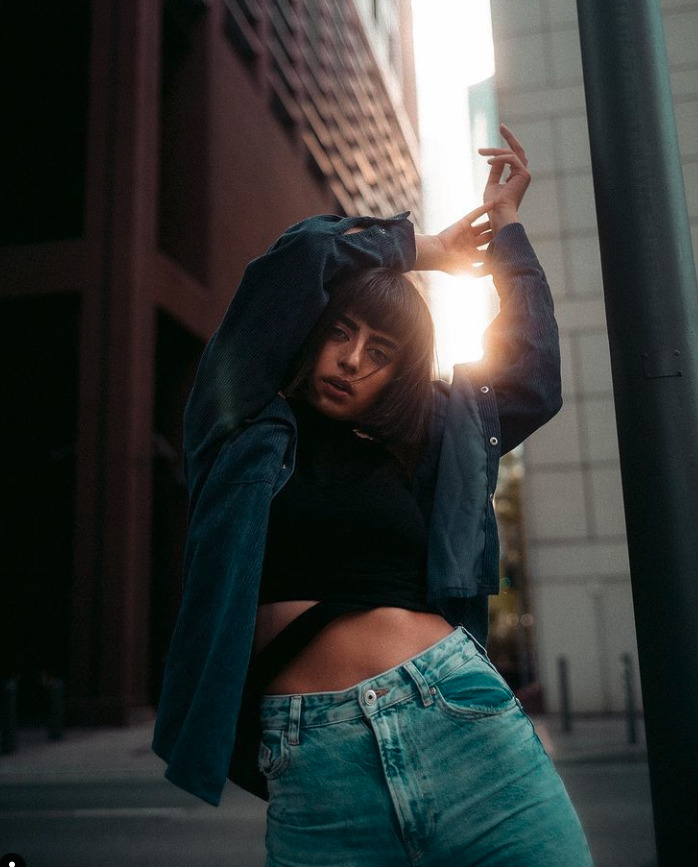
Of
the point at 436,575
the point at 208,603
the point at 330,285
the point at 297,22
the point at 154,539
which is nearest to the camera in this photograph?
the point at 208,603

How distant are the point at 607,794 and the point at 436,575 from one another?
20.3 ft

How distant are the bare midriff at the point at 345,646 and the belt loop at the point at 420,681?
0.03m

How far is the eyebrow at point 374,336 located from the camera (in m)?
1.75

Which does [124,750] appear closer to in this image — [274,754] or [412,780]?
[274,754]

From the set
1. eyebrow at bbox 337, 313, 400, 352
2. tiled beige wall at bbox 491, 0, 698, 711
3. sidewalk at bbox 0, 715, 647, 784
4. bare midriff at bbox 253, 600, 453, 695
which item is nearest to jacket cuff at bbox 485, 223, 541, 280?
eyebrow at bbox 337, 313, 400, 352

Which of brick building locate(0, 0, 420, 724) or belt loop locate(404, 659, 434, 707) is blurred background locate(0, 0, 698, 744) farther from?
belt loop locate(404, 659, 434, 707)

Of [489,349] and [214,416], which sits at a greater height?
[489,349]

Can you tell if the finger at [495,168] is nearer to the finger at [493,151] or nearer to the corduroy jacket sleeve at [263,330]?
the finger at [493,151]

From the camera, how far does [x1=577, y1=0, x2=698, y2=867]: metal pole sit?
1676mm

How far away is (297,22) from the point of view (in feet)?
83.0

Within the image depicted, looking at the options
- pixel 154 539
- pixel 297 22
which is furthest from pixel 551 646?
pixel 297 22

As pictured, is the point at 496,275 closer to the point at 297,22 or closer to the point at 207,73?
the point at 207,73

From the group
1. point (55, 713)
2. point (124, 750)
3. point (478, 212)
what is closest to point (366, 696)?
point (478, 212)

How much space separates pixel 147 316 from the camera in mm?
14633
